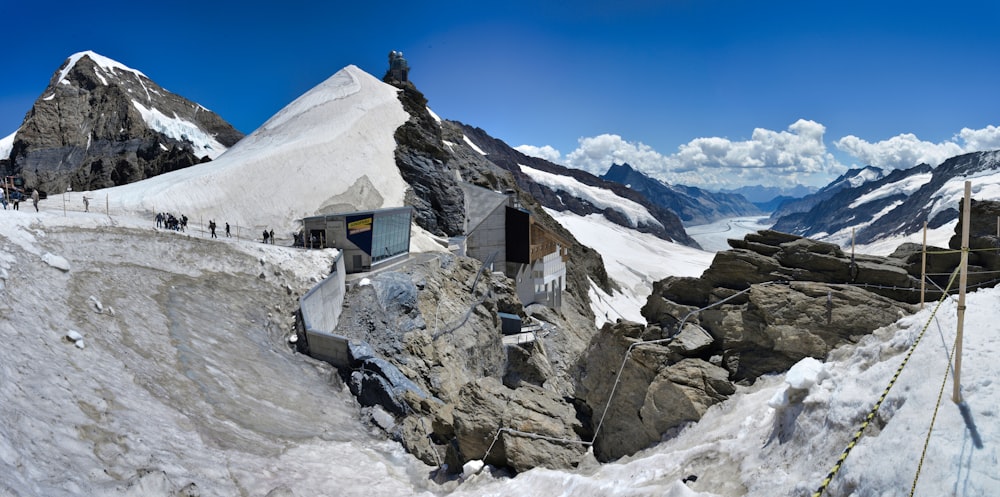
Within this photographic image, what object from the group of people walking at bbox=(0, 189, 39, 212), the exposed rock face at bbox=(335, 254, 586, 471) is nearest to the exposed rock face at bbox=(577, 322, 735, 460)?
the exposed rock face at bbox=(335, 254, 586, 471)

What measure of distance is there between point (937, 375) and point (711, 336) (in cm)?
487

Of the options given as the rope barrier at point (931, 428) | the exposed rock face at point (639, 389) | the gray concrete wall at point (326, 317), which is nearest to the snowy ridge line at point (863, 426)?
the rope barrier at point (931, 428)

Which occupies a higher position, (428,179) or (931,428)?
(428,179)

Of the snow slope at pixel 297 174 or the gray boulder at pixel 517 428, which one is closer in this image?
the gray boulder at pixel 517 428

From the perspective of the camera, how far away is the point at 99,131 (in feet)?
308

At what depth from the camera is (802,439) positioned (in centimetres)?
562

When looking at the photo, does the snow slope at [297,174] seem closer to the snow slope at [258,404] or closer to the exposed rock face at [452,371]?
the snow slope at [258,404]

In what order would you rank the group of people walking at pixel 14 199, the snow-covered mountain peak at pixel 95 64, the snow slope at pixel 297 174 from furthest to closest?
1. the snow-covered mountain peak at pixel 95 64
2. the snow slope at pixel 297 174
3. the group of people walking at pixel 14 199

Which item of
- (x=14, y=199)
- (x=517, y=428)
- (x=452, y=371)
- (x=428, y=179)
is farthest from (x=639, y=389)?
(x=428, y=179)

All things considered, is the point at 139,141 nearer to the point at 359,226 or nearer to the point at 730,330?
the point at 359,226

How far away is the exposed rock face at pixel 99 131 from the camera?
261 feet

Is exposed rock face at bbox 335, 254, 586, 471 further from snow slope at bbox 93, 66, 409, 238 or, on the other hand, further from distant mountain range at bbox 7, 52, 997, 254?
distant mountain range at bbox 7, 52, 997, 254

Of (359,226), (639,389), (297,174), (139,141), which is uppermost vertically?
(139,141)

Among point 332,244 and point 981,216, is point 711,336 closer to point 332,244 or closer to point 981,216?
point 981,216
